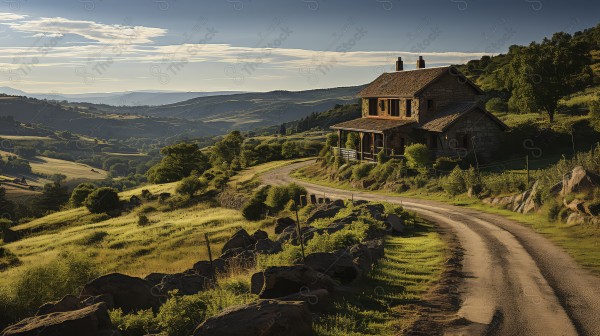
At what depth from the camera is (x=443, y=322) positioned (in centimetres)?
1292

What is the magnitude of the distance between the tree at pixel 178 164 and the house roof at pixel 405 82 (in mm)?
40813

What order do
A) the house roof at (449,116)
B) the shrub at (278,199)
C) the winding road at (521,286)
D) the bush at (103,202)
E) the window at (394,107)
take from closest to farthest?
the winding road at (521,286)
the shrub at (278,199)
the house roof at (449,116)
the window at (394,107)
the bush at (103,202)

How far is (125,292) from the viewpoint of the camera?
16500 mm

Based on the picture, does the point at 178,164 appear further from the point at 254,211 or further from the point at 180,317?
the point at 180,317

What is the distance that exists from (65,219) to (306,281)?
2380 inches

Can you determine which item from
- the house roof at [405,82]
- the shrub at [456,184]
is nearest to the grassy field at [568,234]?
the shrub at [456,184]

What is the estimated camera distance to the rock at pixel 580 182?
23.9m

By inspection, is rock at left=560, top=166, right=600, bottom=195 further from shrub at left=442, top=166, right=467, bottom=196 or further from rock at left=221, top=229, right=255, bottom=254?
rock at left=221, top=229, right=255, bottom=254

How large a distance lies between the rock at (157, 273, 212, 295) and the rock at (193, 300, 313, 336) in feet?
25.2

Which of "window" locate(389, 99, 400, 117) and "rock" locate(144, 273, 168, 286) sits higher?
"window" locate(389, 99, 400, 117)

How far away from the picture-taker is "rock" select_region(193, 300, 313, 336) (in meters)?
10.7

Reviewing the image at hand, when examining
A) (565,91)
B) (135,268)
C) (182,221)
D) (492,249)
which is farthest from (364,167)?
(492,249)

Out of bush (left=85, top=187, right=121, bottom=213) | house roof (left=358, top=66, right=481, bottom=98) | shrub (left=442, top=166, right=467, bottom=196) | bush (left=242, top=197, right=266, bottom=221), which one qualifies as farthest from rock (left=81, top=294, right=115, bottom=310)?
bush (left=85, top=187, right=121, bottom=213)

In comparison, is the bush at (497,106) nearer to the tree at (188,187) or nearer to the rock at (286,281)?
the tree at (188,187)
